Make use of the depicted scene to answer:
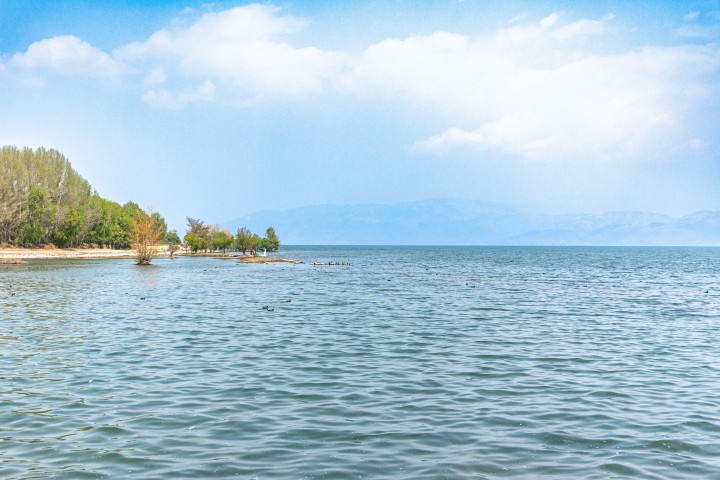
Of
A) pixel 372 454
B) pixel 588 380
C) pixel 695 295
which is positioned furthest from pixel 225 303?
pixel 695 295

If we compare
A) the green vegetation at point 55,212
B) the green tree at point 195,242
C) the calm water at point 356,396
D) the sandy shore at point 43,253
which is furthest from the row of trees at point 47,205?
the calm water at point 356,396

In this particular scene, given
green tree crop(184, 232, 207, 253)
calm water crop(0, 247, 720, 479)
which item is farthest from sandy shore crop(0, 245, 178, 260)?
calm water crop(0, 247, 720, 479)

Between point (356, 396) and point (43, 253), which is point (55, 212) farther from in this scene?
point (356, 396)

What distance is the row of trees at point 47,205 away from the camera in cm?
12181

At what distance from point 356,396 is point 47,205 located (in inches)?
5105

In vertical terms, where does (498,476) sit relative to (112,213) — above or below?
below

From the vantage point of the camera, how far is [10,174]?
396ft

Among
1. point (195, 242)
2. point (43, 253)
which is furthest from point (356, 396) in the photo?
point (195, 242)

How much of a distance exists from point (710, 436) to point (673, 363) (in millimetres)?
8390

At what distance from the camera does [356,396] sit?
15.3 m

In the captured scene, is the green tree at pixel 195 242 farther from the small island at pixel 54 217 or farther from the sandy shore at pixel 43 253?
the sandy shore at pixel 43 253

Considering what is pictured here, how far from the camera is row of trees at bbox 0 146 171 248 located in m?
122

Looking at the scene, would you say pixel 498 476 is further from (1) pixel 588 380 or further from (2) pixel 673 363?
(2) pixel 673 363

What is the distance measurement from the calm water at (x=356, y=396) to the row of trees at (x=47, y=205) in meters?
95.4
